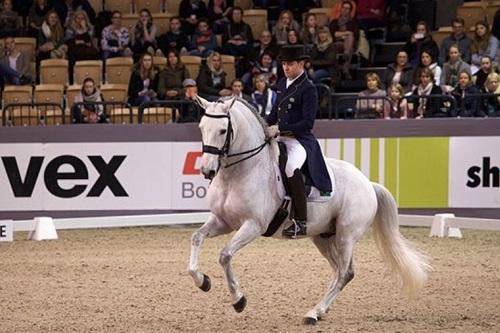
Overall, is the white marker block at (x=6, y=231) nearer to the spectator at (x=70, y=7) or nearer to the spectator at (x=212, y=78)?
the spectator at (x=212, y=78)

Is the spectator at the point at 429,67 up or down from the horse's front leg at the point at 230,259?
up

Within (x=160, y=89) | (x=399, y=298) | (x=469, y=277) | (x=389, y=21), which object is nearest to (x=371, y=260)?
(x=469, y=277)

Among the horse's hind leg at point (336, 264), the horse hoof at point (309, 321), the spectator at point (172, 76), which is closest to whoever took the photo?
the horse hoof at point (309, 321)

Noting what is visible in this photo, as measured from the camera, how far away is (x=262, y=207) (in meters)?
9.05

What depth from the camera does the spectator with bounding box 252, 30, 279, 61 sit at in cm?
1866

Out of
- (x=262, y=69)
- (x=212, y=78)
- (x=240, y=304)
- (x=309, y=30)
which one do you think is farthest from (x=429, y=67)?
(x=240, y=304)

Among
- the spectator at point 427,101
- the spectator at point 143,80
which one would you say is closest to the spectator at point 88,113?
the spectator at point 143,80

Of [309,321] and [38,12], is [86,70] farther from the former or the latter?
[309,321]

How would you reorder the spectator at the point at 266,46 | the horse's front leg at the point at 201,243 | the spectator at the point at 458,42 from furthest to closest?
the spectator at the point at 266,46, the spectator at the point at 458,42, the horse's front leg at the point at 201,243

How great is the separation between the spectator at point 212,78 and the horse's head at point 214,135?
8.92 meters

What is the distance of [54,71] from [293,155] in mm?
10641

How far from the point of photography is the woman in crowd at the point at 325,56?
18469mm

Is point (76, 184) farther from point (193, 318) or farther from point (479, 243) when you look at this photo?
point (193, 318)

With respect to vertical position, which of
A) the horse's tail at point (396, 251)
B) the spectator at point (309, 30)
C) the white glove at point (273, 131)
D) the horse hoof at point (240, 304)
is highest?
the spectator at point (309, 30)
